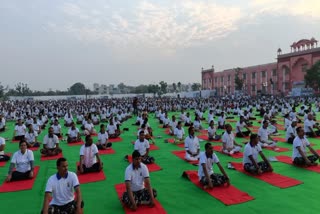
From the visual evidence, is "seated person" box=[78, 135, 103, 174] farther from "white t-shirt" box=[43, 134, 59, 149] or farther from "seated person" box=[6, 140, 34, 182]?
"white t-shirt" box=[43, 134, 59, 149]

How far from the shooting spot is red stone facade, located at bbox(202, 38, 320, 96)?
126ft

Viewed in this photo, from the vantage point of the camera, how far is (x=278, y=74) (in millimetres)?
42656

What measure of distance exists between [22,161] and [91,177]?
160cm

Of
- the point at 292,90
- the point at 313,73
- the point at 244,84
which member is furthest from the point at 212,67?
the point at 313,73

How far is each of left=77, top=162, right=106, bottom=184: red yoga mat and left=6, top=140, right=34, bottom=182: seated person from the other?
3.76 feet

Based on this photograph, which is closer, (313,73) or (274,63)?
(313,73)

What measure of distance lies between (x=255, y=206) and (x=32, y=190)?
4.37m

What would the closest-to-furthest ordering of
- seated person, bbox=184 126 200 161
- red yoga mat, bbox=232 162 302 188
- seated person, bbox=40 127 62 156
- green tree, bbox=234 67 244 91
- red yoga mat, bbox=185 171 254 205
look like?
red yoga mat, bbox=185 171 254 205
red yoga mat, bbox=232 162 302 188
seated person, bbox=184 126 200 161
seated person, bbox=40 127 62 156
green tree, bbox=234 67 244 91

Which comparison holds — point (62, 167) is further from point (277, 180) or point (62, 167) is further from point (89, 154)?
point (277, 180)

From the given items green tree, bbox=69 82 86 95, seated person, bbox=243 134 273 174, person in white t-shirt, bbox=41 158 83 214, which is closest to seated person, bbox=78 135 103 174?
person in white t-shirt, bbox=41 158 83 214

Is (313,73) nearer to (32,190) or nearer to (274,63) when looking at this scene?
(274,63)

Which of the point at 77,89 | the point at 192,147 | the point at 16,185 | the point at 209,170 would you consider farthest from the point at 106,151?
the point at 77,89

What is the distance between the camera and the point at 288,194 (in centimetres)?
494

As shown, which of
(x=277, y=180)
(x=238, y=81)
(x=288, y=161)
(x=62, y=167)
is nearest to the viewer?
(x=62, y=167)
